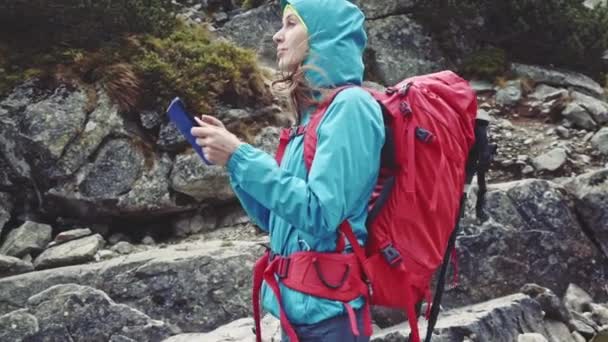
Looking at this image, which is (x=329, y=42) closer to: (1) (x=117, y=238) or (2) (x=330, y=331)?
(2) (x=330, y=331)

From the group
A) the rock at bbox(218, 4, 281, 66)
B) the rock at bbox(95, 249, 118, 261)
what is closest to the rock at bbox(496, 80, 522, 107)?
the rock at bbox(218, 4, 281, 66)

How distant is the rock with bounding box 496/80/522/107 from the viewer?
12805mm

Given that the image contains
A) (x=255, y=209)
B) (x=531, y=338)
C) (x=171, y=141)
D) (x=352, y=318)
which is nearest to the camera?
(x=352, y=318)

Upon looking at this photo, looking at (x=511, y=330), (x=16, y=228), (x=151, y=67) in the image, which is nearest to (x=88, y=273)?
(x=16, y=228)

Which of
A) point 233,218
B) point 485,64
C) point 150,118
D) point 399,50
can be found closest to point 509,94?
point 485,64

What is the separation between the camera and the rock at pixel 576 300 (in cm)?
849

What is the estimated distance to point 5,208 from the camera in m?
8.86

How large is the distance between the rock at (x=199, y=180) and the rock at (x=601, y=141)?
627 cm

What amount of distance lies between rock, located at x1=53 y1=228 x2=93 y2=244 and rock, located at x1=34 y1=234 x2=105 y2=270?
97 mm

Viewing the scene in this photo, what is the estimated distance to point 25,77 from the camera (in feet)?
30.8

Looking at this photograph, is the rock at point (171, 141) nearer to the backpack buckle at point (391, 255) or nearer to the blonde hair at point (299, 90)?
the blonde hair at point (299, 90)

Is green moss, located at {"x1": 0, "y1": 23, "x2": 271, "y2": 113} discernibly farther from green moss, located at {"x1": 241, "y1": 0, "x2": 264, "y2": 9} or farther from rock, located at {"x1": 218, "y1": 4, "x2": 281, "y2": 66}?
green moss, located at {"x1": 241, "y1": 0, "x2": 264, "y2": 9}

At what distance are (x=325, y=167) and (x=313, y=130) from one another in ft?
0.86

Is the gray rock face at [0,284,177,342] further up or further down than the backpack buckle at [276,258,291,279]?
further down
